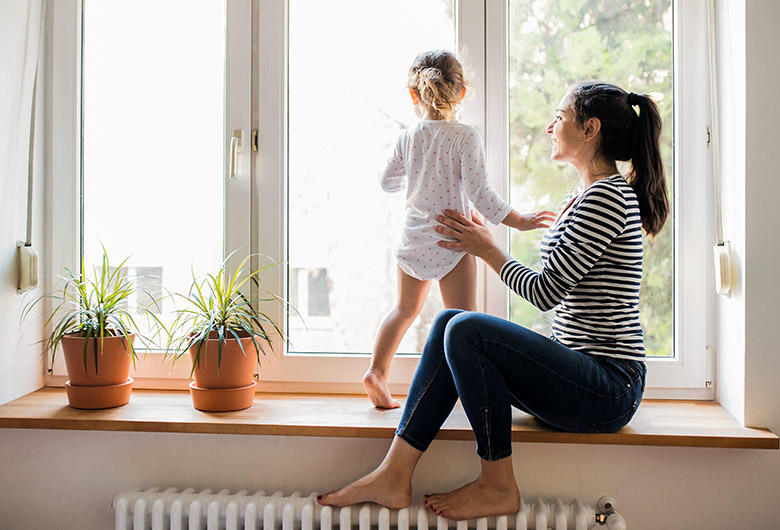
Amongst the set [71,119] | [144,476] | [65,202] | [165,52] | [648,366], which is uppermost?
[165,52]

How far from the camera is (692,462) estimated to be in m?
1.50

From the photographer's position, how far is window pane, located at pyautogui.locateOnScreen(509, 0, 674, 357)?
174 centimetres

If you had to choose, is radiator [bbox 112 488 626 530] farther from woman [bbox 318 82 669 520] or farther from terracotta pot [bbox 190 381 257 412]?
terracotta pot [bbox 190 381 257 412]

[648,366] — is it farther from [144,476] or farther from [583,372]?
[144,476]

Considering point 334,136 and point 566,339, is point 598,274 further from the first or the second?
point 334,136

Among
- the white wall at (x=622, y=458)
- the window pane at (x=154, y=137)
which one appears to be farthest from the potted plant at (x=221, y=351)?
the window pane at (x=154, y=137)

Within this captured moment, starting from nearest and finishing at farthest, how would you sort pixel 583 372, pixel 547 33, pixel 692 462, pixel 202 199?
pixel 583 372 → pixel 692 462 → pixel 547 33 → pixel 202 199

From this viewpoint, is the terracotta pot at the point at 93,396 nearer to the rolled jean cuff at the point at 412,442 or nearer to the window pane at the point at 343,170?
the window pane at the point at 343,170

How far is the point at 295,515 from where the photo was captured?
1.47 metres

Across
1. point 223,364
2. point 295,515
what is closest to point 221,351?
point 223,364

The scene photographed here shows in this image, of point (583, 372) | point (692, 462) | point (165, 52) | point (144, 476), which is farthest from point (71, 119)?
point (692, 462)

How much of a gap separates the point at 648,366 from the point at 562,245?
0.56 m

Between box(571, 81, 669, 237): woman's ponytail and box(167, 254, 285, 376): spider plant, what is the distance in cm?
96

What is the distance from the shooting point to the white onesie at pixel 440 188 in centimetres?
159
